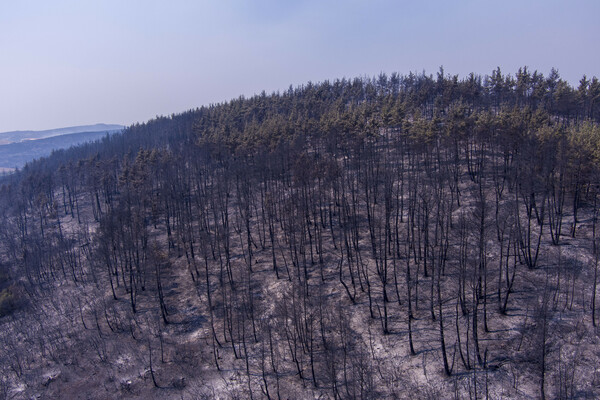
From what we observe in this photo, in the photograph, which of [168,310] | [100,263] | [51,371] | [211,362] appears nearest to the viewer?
[211,362]

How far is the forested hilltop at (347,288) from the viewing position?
27422 millimetres

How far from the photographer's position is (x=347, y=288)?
39.1 m

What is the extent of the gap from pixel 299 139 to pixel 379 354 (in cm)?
5284

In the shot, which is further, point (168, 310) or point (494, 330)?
point (168, 310)

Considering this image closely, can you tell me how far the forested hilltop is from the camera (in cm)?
2742

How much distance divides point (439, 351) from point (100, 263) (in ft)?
165

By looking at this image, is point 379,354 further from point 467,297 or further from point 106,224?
point 106,224

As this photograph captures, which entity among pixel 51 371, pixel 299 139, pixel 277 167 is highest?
pixel 299 139

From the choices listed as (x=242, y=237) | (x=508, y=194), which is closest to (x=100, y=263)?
(x=242, y=237)

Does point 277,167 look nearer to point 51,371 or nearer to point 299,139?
point 299,139

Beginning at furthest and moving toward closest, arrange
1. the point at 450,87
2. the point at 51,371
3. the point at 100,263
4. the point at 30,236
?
the point at 450,87
the point at 30,236
the point at 100,263
the point at 51,371

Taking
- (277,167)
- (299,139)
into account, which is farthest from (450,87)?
(277,167)

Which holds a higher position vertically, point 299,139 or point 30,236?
point 299,139

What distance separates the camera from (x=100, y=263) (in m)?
55.1
